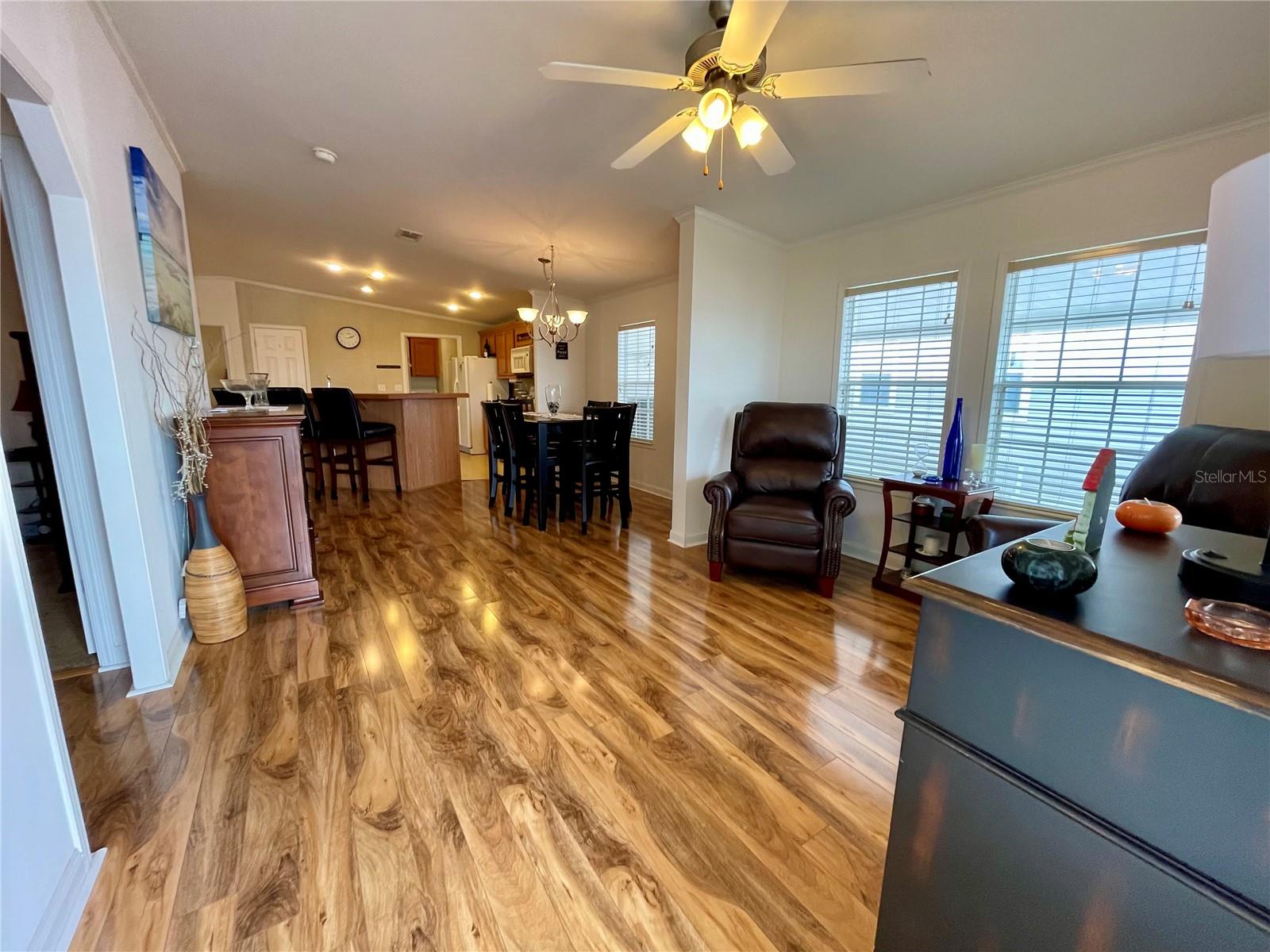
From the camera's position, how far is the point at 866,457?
3420 mm

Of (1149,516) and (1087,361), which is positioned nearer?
(1149,516)

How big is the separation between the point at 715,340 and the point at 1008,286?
66.6 inches

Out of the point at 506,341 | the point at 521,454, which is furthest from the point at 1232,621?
the point at 506,341

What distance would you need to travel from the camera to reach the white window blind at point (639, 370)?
207 inches

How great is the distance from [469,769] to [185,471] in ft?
5.82

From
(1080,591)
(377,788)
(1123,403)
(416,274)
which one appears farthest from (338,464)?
(1123,403)

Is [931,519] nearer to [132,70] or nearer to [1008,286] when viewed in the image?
[1008,286]

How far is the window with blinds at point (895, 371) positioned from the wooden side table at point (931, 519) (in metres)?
0.35

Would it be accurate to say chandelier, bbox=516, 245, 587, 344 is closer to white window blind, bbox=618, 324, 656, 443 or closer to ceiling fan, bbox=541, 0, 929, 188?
white window blind, bbox=618, 324, 656, 443

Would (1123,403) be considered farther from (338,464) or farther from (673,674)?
(338,464)

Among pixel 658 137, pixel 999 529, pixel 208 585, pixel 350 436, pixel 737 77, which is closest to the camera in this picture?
pixel 737 77

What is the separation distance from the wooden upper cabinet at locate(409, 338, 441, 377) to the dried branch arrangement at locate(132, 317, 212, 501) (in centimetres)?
584

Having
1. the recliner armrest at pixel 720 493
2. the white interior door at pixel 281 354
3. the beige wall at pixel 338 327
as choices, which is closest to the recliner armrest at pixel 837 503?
the recliner armrest at pixel 720 493

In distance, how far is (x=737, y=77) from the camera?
1542 mm
